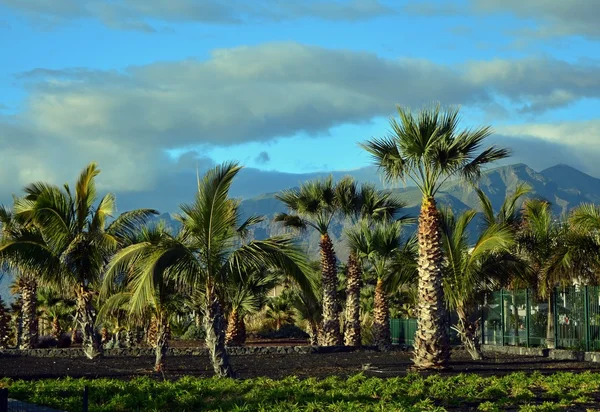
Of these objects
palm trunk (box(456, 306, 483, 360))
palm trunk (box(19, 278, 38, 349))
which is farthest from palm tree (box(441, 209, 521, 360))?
palm trunk (box(19, 278, 38, 349))

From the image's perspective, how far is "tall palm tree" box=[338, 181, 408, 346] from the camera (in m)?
35.7

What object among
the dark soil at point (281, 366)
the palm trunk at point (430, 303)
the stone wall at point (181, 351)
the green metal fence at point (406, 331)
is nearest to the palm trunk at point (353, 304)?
the stone wall at point (181, 351)

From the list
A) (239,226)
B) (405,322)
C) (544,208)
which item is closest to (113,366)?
(239,226)

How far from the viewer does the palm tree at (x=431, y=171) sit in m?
21.8

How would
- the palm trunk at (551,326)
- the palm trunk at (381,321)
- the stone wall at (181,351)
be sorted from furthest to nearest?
the palm trunk at (381,321)
the stone wall at (181,351)
the palm trunk at (551,326)

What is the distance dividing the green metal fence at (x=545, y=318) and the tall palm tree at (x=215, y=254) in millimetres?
11400

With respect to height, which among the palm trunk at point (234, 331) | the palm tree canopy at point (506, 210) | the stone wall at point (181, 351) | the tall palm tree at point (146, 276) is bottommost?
the stone wall at point (181, 351)

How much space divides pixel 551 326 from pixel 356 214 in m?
10.4

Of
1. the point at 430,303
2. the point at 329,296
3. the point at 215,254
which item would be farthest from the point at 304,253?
the point at 329,296

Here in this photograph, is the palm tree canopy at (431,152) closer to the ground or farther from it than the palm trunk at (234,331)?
farther from it

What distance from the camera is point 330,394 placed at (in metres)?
14.9

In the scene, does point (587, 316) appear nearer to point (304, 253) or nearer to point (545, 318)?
point (545, 318)

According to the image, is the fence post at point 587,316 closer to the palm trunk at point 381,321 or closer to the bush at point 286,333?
the palm trunk at point 381,321

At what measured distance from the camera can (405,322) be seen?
43250 mm
